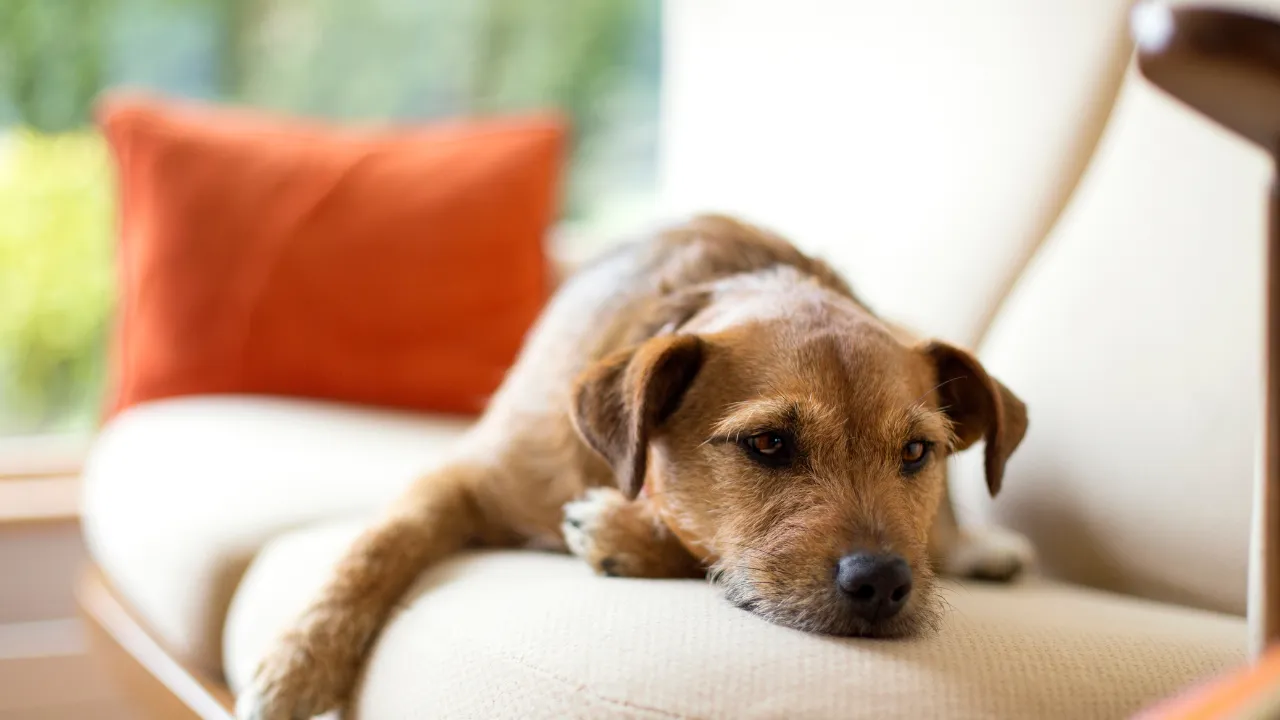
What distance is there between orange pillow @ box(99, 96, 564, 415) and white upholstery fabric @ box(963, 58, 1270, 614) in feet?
5.05

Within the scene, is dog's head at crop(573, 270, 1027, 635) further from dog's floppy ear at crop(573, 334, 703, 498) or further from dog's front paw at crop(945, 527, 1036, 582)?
dog's front paw at crop(945, 527, 1036, 582)

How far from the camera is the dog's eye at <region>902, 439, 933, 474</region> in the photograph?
1.41 meters

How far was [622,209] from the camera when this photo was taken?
15.1ft

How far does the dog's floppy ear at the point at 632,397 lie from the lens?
1.40 meters

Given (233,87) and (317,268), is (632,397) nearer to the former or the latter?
(317,268)

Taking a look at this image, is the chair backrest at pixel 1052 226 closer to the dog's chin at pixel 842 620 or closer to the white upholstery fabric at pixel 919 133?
the white upholstery fabric at pixel 919 133

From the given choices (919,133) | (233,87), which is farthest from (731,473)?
(233,87)

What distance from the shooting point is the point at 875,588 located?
1.19 metres

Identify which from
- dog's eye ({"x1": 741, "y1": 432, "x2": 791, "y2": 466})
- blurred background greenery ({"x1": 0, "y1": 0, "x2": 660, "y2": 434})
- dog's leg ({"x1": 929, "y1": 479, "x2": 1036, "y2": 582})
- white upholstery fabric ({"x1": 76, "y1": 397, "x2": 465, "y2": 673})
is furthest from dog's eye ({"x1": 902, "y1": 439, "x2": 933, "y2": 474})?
blurred background greenery ({"x1": 0, "y1": 0, "x2": 660, "y2": 434})

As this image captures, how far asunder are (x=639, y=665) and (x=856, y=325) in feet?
1.95

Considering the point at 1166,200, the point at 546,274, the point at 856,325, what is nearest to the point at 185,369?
the point at 546,274

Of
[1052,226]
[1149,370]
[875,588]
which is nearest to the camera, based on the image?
[875,588]

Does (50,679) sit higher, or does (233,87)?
(233,87)

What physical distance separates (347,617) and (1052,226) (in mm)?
1338
